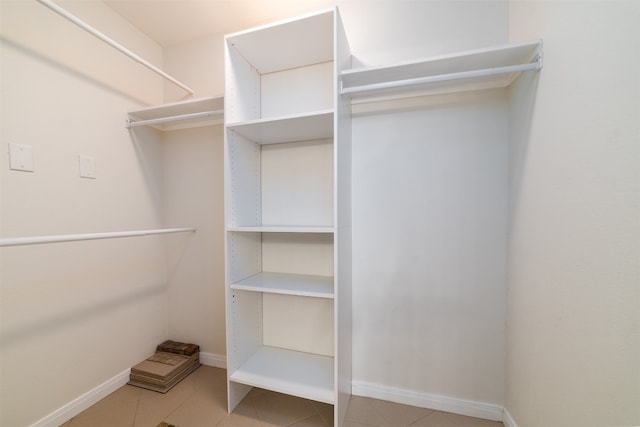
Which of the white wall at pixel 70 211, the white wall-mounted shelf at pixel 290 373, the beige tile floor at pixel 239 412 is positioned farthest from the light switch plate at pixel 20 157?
the white wall-mounted shelf at pixel 290 373

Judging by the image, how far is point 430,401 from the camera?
4.58 feet

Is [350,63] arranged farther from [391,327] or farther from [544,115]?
[391,327]

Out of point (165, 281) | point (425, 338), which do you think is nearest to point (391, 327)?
point (425, 338)

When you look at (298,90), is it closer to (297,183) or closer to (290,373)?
(297,183)

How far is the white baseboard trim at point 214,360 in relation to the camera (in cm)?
179

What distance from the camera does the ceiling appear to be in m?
1.54

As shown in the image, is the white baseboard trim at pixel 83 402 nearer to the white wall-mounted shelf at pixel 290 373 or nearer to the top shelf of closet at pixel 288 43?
the white wall-mounted shelf at pixel 290 373

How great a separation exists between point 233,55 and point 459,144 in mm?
1423

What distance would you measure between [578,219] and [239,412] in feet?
6.13

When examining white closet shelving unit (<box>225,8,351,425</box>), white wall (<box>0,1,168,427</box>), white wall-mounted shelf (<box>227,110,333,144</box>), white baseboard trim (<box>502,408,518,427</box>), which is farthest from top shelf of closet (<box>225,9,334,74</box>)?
white baseboard trim (<box>502,408,518,427</box>)

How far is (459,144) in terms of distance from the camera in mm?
1339

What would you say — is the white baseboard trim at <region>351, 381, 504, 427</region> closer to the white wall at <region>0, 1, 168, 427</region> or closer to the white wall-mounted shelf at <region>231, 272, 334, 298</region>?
the white wall-mounted shelf at <region>231, 272, 334, 298</region>

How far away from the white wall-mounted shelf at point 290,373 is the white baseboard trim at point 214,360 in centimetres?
38

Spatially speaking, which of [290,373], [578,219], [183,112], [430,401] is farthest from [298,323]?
[183,112]
